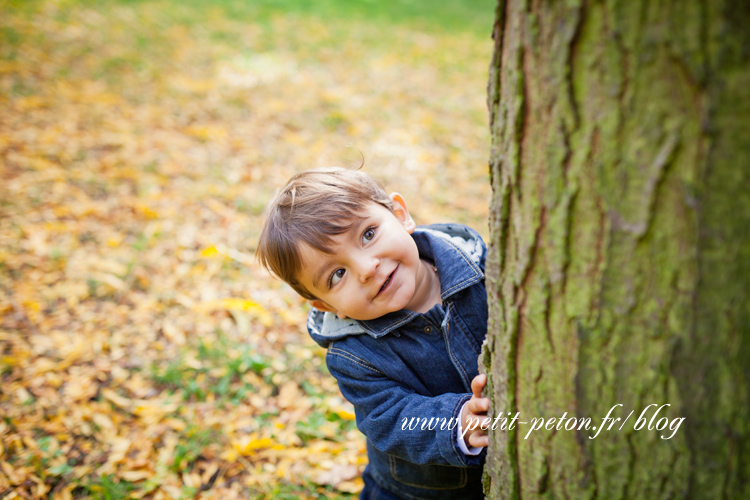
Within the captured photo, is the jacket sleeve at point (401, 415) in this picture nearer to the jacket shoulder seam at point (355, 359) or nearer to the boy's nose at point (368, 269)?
the jacket shoulder seam at point (355, 359)

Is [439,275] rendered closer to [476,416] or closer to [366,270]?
[366,270]

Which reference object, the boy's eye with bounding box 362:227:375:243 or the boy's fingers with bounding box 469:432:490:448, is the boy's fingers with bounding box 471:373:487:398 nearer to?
the boy's fingers with bounding box 469:432:490:448

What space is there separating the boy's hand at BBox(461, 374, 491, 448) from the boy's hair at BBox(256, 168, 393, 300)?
0.67m

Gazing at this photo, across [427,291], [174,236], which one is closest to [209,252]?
[174,236]

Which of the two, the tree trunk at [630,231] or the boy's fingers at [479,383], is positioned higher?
the tree trunk at [630,231]

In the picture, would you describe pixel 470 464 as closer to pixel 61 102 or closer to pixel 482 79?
pixel 61 102

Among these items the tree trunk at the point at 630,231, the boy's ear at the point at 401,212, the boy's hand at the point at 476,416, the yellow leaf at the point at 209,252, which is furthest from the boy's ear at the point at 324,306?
the yellow leaf at the point at 209,252

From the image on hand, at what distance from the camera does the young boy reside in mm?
1651

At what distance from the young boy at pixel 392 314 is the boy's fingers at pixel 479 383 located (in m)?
0.07

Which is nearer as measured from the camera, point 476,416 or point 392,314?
point 476,416

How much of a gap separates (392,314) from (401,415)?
0.37 meters

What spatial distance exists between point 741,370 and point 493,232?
1.78 feet

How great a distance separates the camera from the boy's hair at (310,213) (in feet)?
5.52

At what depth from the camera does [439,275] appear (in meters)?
1.87
